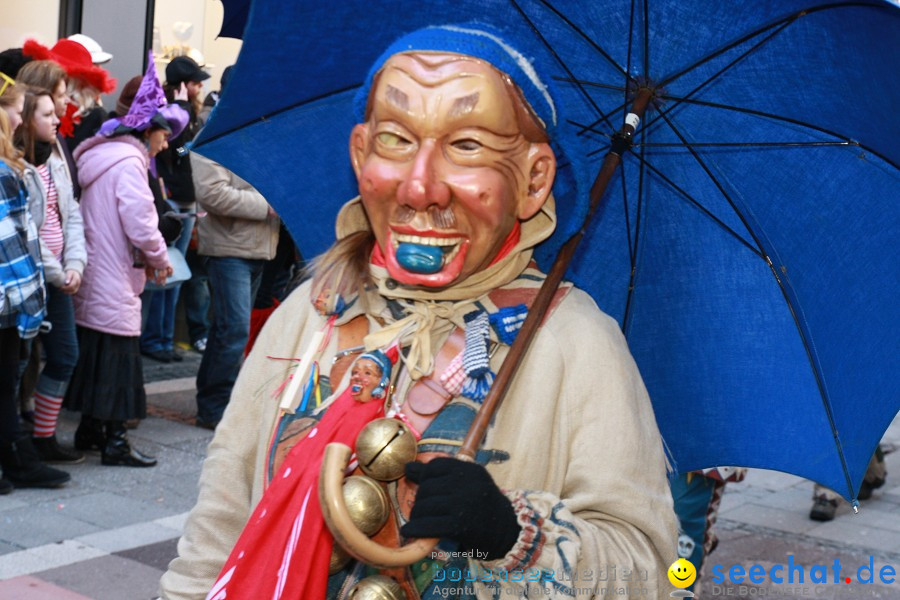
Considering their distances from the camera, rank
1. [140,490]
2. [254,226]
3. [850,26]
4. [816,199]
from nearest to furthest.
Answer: [850,26], [816,199], [140,490], [254,226]

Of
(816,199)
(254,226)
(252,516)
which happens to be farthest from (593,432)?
(254,226)

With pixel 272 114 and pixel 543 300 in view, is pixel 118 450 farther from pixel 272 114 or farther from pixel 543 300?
pixel 543 300

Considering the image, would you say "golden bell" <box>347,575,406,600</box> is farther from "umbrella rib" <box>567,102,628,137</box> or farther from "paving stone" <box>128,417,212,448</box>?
"paving stone" <box>128,417,212,448</box>

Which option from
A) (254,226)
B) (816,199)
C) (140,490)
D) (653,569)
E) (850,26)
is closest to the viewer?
(653,569)

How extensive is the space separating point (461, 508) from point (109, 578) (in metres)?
3.45

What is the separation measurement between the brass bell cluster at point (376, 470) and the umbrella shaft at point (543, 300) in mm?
107

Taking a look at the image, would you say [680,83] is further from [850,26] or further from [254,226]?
[254,226]

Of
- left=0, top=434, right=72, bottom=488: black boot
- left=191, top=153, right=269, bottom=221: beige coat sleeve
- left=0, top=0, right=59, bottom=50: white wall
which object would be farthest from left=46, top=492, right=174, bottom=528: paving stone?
left=0, top=0, right=59, bottom=50: white wall

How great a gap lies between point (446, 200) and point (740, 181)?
80 centimetres

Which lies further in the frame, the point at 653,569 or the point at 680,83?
the point at 680,83

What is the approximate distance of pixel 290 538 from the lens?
86.3 inches

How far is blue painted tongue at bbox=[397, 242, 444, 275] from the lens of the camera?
2.33 meters

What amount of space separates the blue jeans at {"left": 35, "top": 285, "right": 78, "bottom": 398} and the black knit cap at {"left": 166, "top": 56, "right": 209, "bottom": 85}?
2256 mm

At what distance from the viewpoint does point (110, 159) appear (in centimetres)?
650
